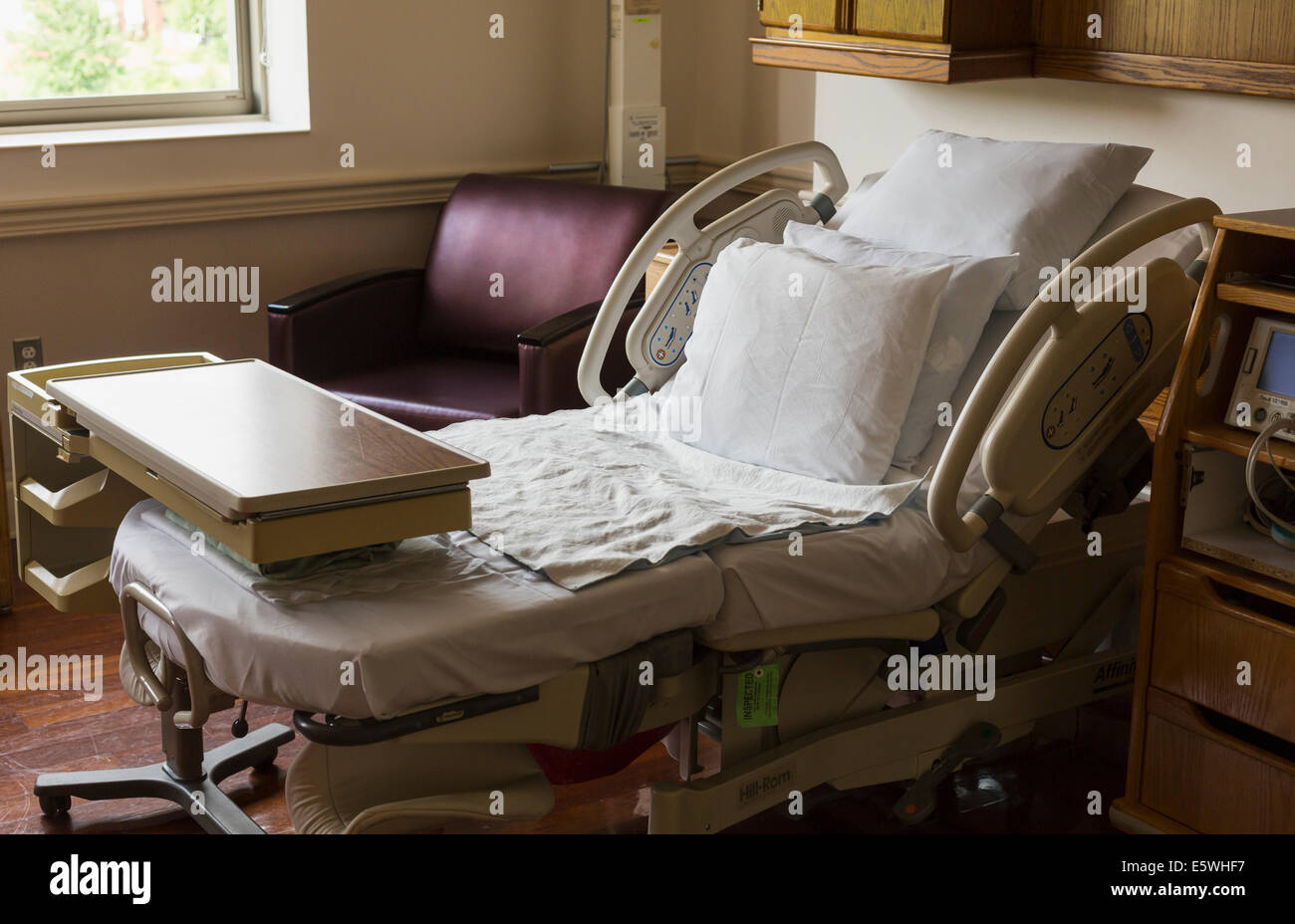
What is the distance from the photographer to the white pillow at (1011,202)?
2500 millimetres

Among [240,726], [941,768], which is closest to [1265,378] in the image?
[941,768]

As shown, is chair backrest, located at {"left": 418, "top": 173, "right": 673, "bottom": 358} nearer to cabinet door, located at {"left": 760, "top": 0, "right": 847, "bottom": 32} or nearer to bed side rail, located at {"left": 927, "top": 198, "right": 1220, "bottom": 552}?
cabinet door, located at {"left": 760, "top": 0, "right": 847, "bottom": 32}

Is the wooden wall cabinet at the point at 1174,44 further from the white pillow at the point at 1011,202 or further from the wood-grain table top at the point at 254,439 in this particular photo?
the wood-grain table top at the point at 254,439

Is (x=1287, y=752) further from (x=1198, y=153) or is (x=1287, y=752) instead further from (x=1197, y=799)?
(x=1198, y=153)

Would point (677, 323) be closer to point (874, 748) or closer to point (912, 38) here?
point (912, 38)

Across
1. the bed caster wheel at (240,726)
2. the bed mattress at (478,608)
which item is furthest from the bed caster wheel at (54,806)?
the bed mattress at (478,608)

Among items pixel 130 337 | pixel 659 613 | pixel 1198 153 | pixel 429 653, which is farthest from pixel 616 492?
pixel 130 337

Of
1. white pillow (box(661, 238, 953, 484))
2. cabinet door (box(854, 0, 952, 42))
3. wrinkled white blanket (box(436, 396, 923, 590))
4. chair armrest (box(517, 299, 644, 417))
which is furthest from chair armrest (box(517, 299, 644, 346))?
cabinet door (box(854, 0, 952, 42))

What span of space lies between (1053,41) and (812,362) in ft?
3.45

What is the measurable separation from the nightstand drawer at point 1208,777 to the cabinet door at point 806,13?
1591 mm

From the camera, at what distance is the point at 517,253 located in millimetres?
3789

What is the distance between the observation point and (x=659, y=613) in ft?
6.40

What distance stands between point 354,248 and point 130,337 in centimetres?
66

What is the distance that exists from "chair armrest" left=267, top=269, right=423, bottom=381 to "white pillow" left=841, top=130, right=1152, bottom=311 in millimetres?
1466
